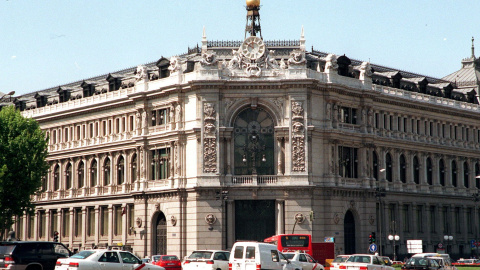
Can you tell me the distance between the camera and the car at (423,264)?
2625 inches

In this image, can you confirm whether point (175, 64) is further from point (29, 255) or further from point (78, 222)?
point (29, 255)

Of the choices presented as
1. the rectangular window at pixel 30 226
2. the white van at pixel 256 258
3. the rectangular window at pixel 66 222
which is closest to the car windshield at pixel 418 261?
the white van at pixel 256 258

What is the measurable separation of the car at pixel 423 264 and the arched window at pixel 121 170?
46426 millimetres

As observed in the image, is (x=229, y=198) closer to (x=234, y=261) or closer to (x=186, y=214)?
(x=186, y=214)

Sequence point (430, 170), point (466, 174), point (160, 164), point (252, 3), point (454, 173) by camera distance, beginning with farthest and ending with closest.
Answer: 1. point (466, 174)
2. point (454, 173)
3. point (430, 170)
4. point (252, 3)
5. point (160, 164)

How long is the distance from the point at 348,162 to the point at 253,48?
1630 centimetres

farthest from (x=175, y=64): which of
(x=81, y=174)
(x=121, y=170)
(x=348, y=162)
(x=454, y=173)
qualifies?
(x=454, y=173)

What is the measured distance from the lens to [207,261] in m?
66.0

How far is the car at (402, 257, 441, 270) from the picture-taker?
219 feet

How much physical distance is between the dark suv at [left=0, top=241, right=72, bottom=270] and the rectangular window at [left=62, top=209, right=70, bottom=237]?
58.6 metres

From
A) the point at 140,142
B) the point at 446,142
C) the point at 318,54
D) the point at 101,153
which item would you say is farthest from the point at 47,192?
the point at 446,142

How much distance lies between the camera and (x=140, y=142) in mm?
101250

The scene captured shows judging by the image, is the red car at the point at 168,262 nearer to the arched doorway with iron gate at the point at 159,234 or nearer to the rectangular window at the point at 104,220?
the arched doorway with iron gate at the point at 159,234

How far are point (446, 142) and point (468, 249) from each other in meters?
13.7
